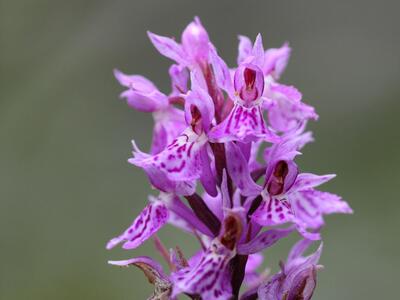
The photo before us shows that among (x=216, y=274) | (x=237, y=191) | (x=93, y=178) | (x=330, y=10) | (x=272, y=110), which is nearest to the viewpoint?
(x=216, y=274)

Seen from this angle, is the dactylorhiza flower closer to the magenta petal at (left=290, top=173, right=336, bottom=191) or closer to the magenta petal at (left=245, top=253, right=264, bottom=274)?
the magenta petal at (left=290, top=173, right=336, bottom=191)

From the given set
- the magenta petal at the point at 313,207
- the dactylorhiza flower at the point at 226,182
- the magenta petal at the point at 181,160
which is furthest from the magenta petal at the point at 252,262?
the magenta petal at the point at 181,160

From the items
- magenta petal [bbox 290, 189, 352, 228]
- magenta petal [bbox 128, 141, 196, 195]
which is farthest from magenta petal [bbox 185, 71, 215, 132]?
magenta petal [bbox 290, 189, 352, 228]

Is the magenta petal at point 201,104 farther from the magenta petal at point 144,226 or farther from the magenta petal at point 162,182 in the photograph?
the magenta petal at point 144,226

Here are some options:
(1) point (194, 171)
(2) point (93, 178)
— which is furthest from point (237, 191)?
(2) point (93, 178)

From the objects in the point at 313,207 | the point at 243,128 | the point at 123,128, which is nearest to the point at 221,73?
the point at 243,128

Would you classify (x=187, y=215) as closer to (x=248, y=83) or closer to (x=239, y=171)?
(x=239, y=171)

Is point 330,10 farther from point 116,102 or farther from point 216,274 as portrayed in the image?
point 216,274
